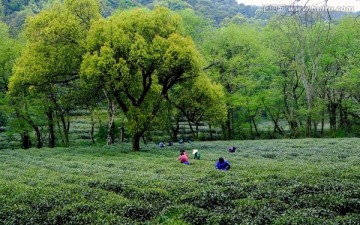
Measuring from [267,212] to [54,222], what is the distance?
556 cm

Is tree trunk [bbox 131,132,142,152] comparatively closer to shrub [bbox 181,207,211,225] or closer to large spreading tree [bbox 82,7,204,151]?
large spreading tree [bbox 82,7,204,151]

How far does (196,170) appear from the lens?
19219 mm

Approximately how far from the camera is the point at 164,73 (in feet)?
98.5

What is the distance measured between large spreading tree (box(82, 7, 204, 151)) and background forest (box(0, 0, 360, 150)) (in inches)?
3.1

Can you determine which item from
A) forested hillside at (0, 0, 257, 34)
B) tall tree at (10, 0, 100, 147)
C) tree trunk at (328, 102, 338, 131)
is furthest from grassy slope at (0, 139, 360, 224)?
forested hillside at (0, 0, 257, 34)

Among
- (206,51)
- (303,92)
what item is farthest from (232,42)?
(303,92)

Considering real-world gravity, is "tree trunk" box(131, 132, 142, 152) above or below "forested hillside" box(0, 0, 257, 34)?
below

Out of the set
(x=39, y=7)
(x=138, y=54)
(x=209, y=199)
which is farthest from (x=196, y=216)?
(x=39, y=7)

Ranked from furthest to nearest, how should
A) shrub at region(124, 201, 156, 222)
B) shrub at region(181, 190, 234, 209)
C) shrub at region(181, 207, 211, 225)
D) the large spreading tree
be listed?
the large spreading tree, shrub at region(181, 190, 234, 209), shrub at region(124, 201, 156, 222), shrub at region(181, 207, 211, 225)

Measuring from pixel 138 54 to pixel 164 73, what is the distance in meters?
2.75

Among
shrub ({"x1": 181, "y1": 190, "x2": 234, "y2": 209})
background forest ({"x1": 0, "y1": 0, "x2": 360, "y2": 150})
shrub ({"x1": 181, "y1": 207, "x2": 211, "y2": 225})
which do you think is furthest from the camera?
background forest ({"x1": 0, "y1": 0, "x2": 360, "y2": 150})

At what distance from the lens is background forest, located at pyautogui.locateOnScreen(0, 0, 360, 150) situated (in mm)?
29469

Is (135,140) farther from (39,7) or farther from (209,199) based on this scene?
(39,7)

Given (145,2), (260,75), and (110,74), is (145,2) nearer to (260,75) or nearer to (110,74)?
(260,75)
